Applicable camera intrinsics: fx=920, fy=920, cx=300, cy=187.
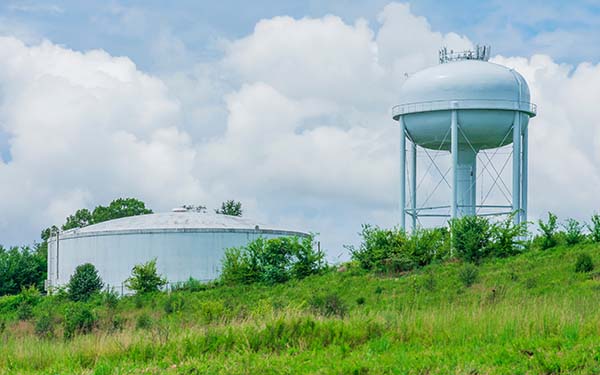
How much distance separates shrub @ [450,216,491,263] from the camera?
3784 cm

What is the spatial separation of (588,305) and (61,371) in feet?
28.6

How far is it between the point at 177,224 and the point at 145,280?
628 centimetres

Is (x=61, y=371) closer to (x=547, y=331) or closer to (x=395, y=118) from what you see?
(x=547, y=331)

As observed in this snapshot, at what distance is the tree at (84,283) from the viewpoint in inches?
1864

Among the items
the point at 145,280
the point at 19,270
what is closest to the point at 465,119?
the point at 145,280

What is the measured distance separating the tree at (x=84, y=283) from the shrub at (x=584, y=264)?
26093 millimetres

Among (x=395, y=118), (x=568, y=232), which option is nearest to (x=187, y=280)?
(x=395, y=118)

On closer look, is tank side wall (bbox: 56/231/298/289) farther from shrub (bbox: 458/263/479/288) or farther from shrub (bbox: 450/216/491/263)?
shrub (bbox: 458/263/479/288)

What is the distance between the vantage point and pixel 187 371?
1242cm

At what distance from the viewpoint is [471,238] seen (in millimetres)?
37719

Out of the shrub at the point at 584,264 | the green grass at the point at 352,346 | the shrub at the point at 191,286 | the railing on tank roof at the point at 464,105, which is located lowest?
the shrub at the point at 191,286

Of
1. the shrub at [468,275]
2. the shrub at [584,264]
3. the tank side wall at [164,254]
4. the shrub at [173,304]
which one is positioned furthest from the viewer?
the tank side wall at [164,254]

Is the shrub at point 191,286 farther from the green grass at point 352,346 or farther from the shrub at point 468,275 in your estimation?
the green grass at point 352,346

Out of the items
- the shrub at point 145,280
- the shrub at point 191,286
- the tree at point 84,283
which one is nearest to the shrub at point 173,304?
the shrub at point 191,286
